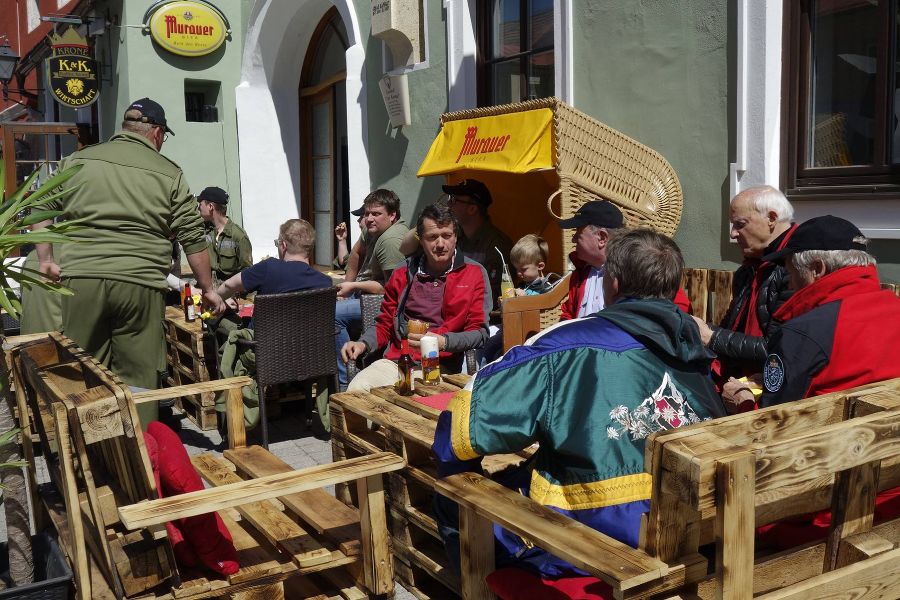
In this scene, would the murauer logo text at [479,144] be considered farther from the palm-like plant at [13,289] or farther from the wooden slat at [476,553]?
the wooden slat at [476,553]

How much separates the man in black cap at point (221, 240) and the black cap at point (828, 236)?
5399mm

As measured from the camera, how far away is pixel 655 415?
2330 mm

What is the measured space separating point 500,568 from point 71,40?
41.3 ft

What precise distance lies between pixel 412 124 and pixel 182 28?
5.10 metres

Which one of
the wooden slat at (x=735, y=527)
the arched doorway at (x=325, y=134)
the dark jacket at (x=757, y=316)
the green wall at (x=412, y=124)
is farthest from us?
the arched doorway at (x=325, y=134)

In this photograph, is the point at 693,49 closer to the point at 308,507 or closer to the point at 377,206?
the point at 377,206

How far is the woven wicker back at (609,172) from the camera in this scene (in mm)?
5168

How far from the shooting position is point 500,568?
8.38 ft

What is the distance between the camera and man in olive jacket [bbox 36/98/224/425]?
15.2 feet

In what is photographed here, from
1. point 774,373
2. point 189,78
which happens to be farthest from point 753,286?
point 189,78


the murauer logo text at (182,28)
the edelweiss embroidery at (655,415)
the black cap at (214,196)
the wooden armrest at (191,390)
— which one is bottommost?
the wooden armrest at (191,390)

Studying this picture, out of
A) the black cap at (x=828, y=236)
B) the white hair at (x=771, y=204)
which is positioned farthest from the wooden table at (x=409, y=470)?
the white hair at (x=771, y=204)

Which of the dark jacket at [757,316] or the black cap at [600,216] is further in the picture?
the black cap at [600,216]

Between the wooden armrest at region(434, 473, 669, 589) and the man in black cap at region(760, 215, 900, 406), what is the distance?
2.83 feet
